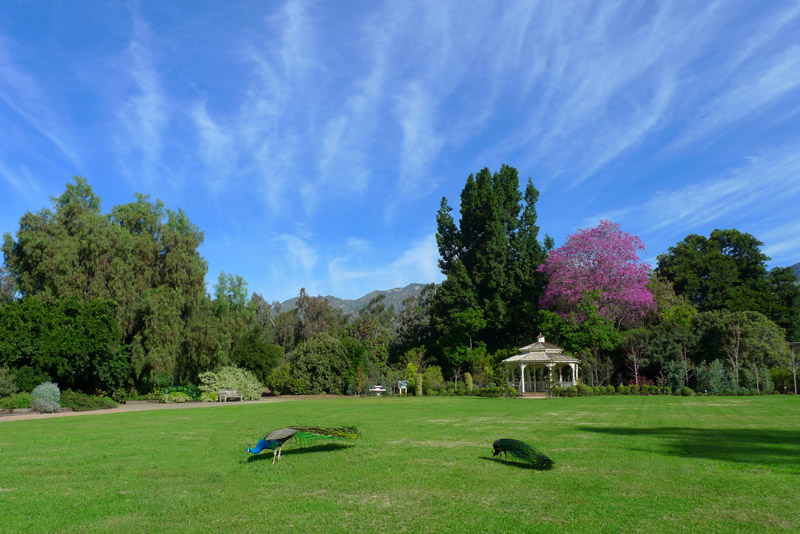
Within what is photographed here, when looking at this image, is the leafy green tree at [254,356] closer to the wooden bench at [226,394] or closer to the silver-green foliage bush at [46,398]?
the wooden bench at [226,394]

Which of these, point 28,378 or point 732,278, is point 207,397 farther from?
point 732,278

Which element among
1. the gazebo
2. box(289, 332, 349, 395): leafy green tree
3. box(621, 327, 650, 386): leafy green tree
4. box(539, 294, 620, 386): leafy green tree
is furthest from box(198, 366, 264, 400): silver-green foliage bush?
box(621, 327, 650, 386): leafy green tree

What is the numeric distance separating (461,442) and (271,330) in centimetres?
6409

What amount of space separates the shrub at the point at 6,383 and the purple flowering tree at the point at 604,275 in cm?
3288

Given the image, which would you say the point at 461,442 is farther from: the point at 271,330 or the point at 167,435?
the point at 271,330

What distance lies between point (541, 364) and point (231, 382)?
21.3 meters

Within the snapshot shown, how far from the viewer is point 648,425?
13.9 meters

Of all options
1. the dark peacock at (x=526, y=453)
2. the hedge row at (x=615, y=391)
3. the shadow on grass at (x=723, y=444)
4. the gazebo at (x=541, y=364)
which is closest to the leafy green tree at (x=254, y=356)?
the gazebo at (x=541, y=364)

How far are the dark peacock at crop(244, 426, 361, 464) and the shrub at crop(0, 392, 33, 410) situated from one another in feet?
61.8

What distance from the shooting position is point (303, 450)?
34.1 feet

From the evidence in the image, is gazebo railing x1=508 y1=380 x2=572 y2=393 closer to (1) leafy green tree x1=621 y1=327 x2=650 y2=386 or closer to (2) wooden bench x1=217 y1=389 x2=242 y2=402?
(1) leafy green tree x1=621 y1=327 x2=650 y2=386

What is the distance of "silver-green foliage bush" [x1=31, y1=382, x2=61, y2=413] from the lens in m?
22.3

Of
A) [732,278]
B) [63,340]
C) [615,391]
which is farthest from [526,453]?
[732,278]

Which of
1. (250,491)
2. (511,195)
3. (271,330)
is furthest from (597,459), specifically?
(271,330)
